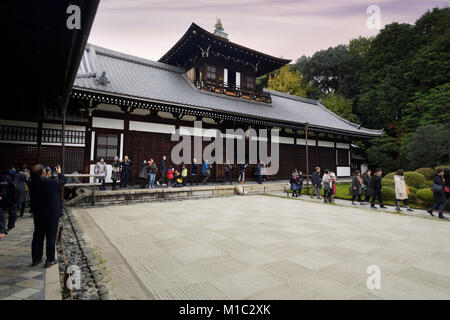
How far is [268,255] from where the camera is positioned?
358cm

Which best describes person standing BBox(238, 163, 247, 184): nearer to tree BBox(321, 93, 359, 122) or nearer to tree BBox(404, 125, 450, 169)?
tree BBox(404, 125, 450, 169)

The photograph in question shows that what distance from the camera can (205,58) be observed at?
14758 millimetres

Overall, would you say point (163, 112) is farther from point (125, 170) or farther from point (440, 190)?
point (440, 190)

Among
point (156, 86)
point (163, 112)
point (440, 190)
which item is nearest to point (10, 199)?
point (163, 112)

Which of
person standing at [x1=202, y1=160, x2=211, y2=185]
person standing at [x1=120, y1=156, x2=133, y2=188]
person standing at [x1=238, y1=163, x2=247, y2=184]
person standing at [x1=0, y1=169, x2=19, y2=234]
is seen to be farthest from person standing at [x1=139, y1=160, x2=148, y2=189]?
person standing at [x1=238, y1=163, x2=247, y2=184]

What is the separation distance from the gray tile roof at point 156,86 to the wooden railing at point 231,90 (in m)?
0.36

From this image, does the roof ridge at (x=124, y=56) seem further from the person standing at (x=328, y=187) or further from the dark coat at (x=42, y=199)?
the dark coat at (x=42, y=199)

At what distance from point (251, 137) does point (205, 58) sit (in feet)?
20.1

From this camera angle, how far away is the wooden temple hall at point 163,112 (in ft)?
29.5

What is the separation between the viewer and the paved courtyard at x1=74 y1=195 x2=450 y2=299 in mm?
2535

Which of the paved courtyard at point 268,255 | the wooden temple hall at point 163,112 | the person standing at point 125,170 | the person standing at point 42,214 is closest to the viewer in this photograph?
the paved courtyard at point 268,255

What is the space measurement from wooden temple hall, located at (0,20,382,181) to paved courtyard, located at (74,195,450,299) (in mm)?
4658

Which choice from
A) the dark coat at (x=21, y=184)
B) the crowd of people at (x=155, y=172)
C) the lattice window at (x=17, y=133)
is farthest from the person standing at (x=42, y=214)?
the lattice window at (x=17, y=133)
